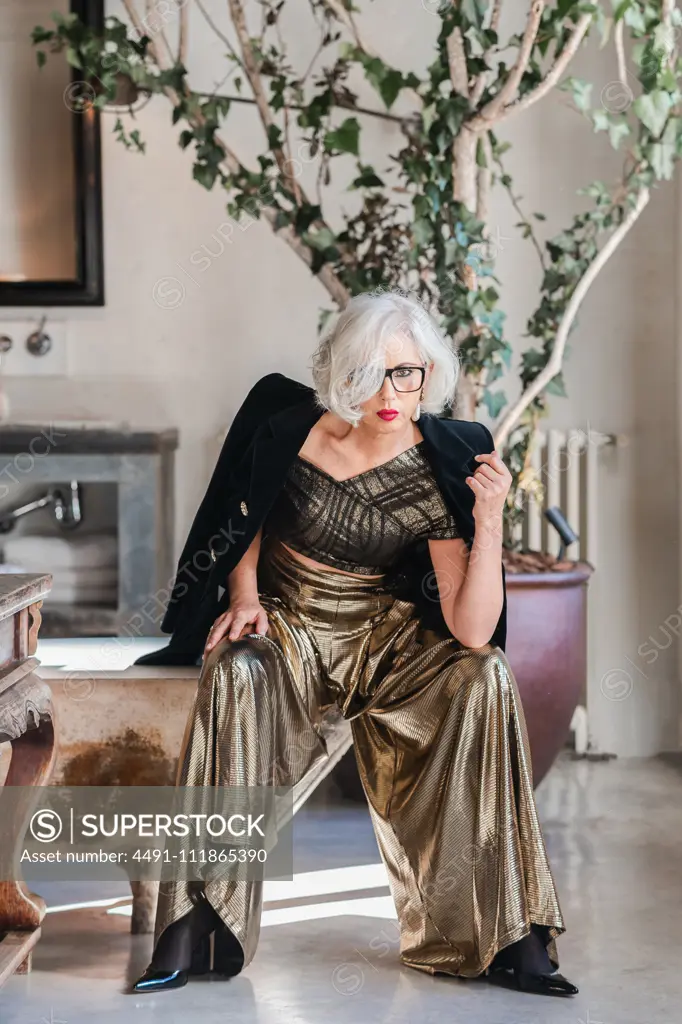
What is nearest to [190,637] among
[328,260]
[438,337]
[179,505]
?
[438,337]

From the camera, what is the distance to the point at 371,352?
2.06 m

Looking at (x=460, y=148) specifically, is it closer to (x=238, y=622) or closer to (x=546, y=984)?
(x=238, y=622)

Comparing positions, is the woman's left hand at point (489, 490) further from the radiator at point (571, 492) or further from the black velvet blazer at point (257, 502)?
the radiator at point (571, 492)

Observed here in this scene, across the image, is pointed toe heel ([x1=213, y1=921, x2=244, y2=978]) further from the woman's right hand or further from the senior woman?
the woman's right hand

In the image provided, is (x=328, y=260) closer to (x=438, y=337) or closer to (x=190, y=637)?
(x=438, y=337)

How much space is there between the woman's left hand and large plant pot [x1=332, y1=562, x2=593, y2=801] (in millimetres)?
908

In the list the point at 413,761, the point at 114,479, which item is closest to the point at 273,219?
the point at 114,479

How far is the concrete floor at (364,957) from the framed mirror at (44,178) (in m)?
1.75

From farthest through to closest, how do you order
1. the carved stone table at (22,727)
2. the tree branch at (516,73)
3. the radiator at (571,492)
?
1. the radiator at (571,492)
2. the tree branch at (516,73)
3. the carved stone table at (22,727)

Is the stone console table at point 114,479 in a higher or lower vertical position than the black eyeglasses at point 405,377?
lower

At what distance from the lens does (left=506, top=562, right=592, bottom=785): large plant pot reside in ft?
9.56

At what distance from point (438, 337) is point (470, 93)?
95 centimetres

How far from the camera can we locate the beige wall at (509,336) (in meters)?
3.54

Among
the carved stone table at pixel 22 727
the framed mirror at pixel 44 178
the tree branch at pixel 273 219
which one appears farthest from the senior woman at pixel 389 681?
the framed mirror at pixel 44 178
